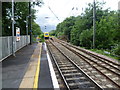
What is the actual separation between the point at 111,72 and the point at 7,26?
874 inches

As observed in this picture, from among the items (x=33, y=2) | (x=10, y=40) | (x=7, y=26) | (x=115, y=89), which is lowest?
(x=115, y=89)

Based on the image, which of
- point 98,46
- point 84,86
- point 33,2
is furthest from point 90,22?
point 84,86

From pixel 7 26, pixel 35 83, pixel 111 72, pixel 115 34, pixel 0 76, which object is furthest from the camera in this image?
pixel 7 26

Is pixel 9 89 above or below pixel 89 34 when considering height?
below

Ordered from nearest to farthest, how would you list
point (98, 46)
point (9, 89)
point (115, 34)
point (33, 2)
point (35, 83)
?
point (9, 89) → point (35, 83) → point (115, 34) → point (98, 46) → point (33, 2)

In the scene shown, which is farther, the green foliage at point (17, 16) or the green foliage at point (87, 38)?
the green foliage at point (87, 38)

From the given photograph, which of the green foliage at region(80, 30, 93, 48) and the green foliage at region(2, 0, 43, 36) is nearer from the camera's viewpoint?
the green foliage at region(2, 0, 43, 36)

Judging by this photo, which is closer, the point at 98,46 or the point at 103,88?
the point at 103,88

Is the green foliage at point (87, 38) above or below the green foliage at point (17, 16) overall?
below

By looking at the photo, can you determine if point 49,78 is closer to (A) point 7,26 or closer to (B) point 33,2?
(A) point 7,26

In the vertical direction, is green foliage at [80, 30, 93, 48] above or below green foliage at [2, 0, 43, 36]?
below

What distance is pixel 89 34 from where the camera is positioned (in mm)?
25094

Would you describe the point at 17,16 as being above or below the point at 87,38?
above

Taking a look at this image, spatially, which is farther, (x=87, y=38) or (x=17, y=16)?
(x=17, y=16)
